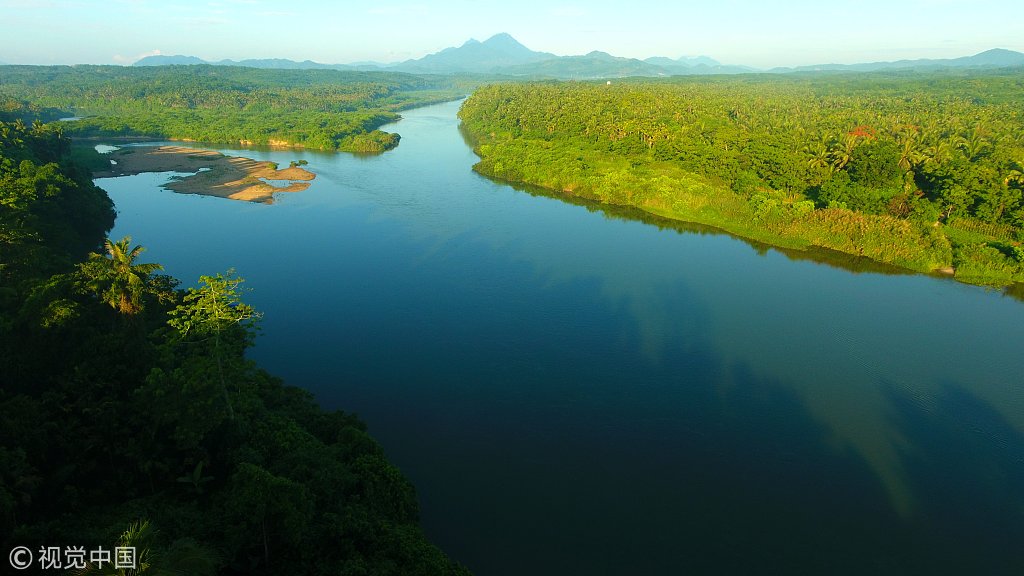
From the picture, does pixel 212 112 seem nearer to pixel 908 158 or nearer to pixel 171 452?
pixel 171 452

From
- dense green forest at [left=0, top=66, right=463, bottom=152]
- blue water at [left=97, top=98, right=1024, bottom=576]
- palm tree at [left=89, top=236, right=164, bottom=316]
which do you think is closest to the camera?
blue water at [left=97, top=98, right=1024, bottom=576]

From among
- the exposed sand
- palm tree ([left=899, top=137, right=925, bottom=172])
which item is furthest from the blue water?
palm tree ([left=899, top=137, right=925, bottom=172])

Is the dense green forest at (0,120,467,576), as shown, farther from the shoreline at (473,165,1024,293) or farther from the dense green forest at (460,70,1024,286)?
the dense green forest at (460,70,1024,286)

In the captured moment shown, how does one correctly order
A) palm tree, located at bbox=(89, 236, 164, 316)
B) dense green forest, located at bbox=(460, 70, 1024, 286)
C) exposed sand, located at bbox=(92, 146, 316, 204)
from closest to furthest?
palm tree, located at bbox=(89, 236, 164, 316), dense green forest, located at bbox=(460, 70, 1024, 286), exposed sand, located at bbox=(92, 146, 316, 204)

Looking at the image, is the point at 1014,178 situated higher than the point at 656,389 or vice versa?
the point at 1014,178

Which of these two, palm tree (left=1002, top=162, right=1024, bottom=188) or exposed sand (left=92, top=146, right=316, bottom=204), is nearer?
palm tree (left=1002, top=162, right=1024, bottom=188)

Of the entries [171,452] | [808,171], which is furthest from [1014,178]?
[171,452]
